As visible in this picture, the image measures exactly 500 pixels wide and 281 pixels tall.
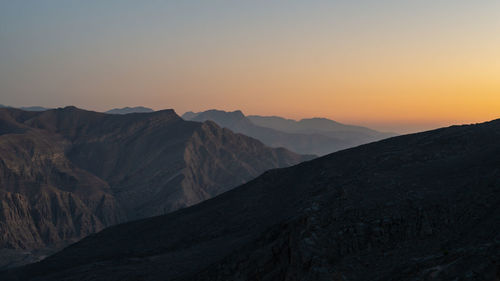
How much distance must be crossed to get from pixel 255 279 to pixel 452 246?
8.67 metres

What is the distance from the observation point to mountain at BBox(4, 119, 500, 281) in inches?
620

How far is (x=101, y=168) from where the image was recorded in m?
140

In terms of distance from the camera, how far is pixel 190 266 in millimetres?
27766

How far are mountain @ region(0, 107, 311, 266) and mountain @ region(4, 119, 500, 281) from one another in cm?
6443

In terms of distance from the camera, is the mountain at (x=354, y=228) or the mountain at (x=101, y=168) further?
the mountain at (x=101, y=168)

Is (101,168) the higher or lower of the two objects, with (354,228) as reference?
higher

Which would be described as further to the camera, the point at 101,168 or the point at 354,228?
the point at 101,168

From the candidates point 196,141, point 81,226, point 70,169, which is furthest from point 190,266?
point 196,141

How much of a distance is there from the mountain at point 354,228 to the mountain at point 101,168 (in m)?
64.4

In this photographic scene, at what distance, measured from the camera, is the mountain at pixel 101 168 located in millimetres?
106062

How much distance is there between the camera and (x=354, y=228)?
61.2 feet

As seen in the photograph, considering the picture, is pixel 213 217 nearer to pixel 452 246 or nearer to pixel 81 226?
pixel 452 246

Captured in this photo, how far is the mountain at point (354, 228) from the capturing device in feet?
Answer: 51.6

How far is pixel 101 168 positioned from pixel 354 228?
133m
